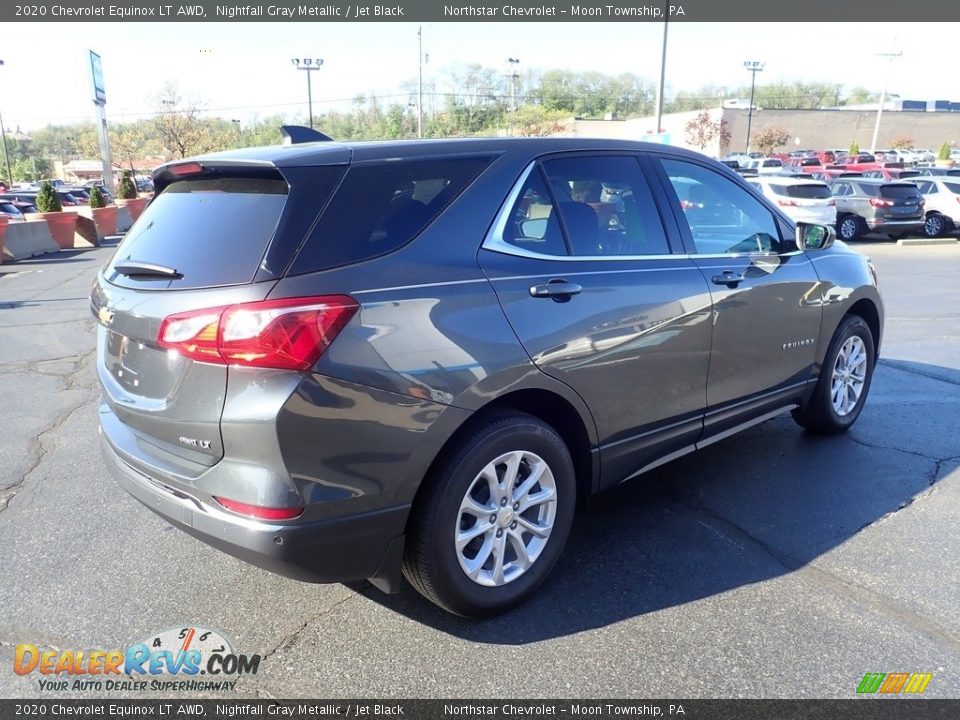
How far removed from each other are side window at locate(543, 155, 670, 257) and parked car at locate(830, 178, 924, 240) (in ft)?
62.9

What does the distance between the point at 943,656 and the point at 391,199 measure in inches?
104

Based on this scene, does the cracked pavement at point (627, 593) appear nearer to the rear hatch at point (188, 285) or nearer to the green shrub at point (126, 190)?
the rear hatch at point (188, 285)

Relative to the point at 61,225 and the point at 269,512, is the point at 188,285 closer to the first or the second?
the point at 269,512

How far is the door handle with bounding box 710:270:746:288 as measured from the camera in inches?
144

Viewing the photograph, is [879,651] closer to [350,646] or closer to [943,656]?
[943,656]

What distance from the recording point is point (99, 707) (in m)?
2.47

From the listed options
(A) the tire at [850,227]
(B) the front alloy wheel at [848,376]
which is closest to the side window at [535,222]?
(B) the front alloy wheel at [848,376]

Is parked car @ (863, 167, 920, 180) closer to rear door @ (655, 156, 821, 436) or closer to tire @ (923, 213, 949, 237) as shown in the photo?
tire @ (923, 213, 949, 237)

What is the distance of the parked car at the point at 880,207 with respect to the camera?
64.3 feet

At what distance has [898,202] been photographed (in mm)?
19625

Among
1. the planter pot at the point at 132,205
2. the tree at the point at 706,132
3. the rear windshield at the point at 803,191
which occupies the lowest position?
the planter pot at the point at 132,205

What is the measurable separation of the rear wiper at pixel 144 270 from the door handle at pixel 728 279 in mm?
2513

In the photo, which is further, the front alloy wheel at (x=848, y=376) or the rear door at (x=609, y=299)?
the front alloy wheel at (x=848, y=376)

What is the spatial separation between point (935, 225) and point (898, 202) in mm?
1654
